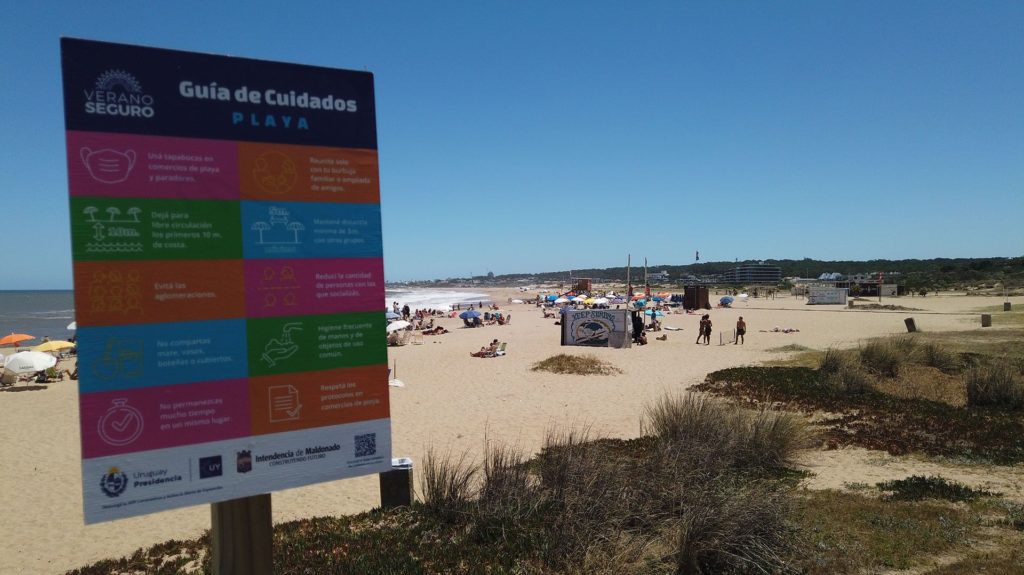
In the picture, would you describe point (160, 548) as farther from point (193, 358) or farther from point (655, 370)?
point (655, 370)

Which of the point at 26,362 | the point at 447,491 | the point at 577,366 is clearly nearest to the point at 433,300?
the point at 26,362

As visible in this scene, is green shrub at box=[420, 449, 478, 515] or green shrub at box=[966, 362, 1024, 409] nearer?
green shrub at box=[420, 449, 478, 515]

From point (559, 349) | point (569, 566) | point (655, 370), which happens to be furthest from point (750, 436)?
point (559, 349)

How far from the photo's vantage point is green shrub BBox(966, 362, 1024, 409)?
33.3ft

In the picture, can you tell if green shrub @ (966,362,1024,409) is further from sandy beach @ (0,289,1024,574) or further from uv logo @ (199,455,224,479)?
uv logo @ (199,455,224,479)

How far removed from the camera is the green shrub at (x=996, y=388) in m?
10.1

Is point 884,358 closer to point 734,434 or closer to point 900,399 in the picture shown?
point 900,399

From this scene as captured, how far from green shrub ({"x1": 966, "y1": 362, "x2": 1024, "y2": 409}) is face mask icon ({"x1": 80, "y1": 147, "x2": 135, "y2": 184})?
12.8 meters

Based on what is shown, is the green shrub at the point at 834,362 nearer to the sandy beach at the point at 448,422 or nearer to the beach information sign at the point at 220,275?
the sandy beach at the point at 448,422

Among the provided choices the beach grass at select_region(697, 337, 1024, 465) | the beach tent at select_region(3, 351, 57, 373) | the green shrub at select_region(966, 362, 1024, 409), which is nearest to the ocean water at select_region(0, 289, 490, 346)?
the beach tent at select_region(3, 351, 57, 373)

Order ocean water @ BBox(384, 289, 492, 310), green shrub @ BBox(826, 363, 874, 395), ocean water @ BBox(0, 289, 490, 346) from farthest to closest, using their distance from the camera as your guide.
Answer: ocean water @ BBox(384, 289, 492, 310), ocean water @ BBox(0, 289, 490, 346), green shrub @ BBox(826, 363, 874, 395)

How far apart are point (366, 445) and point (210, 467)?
614 millimetres

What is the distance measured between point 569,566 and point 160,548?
396 cm

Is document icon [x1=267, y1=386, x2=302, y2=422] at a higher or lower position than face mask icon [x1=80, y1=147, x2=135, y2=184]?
lower
